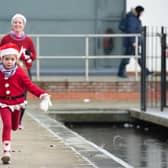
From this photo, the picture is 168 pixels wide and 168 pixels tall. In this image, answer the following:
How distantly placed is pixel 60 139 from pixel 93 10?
426 inches

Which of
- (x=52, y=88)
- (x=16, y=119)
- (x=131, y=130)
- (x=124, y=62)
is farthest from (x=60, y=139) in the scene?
(x=124, y=62)

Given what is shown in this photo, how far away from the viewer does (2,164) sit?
948cm

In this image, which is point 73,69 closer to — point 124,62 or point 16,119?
point 124,62

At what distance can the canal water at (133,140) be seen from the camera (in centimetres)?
1167

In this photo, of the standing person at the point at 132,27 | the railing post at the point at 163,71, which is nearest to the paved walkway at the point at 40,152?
the railing post at the point at 163,71

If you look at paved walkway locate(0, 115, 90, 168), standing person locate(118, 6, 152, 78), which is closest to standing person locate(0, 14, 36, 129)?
paved walkway locate(0, 115, 90, 168)

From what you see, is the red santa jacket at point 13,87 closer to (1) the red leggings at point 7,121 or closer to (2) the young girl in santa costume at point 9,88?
(2) the young girl in santa costume at point 9,88

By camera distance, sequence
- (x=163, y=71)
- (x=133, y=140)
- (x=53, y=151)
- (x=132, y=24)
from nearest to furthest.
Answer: (x=53, y=151) < (x=133, y=140) < (x=163, y=71) < (x=132, y=24)

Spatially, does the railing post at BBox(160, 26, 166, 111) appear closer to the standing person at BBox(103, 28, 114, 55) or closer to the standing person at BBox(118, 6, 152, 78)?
the standing person at BBox(118, 6, 152, 78)

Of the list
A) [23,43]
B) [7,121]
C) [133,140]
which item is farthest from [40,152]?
[133,140]

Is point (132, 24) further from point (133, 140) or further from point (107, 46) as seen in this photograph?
point (133, 140)

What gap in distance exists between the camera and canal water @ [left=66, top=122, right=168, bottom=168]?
11672 mm

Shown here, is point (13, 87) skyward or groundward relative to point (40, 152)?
skyward

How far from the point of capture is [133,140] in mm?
14242
